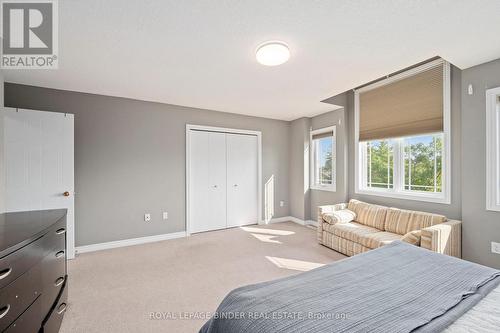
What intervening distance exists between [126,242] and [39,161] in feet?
5.55

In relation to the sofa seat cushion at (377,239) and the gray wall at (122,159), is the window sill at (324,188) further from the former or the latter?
the gray wall at (122,159)

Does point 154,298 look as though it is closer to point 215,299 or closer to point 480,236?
point 215,299

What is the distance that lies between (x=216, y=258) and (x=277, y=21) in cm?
294

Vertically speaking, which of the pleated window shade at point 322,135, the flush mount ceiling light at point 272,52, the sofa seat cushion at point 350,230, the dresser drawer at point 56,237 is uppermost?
the flush mount ceiling light at point 272,52

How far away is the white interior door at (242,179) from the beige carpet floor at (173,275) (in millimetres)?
698

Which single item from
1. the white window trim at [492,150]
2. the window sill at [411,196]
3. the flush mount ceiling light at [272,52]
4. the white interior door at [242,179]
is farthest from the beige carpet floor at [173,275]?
the flush mount ceiling light at [272,52]

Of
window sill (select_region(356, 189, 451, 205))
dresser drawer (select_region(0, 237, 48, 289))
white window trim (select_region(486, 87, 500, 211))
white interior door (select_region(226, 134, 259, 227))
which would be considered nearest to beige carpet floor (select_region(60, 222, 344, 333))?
white interior door (select_region(226, 134, 259, 227))

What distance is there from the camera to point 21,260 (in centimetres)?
113

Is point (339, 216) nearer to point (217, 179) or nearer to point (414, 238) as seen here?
point (414, 238)

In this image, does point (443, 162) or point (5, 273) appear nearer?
point (5, 273)

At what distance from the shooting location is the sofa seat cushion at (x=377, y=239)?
266 centimetres

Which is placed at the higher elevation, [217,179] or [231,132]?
[231,132]

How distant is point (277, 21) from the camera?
5.69 ft

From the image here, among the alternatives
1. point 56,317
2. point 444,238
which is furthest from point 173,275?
point 444,238
